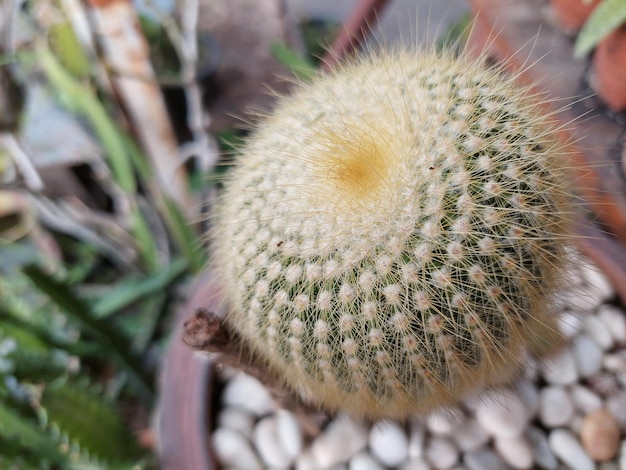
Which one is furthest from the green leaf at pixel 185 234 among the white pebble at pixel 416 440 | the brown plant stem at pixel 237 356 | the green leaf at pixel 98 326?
the white pebble at pixel 416 440

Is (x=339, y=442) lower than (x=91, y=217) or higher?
lower

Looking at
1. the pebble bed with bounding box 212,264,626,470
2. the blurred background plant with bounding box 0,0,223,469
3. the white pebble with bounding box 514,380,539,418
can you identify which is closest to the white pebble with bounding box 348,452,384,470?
the pebble bed with bounding box 212,264,626,470

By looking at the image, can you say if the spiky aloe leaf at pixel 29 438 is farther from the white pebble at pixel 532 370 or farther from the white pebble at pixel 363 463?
the white pebble at pixel 532 370

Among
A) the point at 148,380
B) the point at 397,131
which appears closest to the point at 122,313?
the point at 148,380

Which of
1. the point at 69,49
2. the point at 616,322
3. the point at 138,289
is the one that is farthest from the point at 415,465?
the point at 69,49

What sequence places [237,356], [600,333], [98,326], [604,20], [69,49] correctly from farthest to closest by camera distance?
[69,49]
[98,326]
[600,333]
[604,20]
[237,356]

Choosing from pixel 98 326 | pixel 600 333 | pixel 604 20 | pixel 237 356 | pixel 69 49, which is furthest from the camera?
pixel 69 49

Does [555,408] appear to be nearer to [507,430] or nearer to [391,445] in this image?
[507,430]
